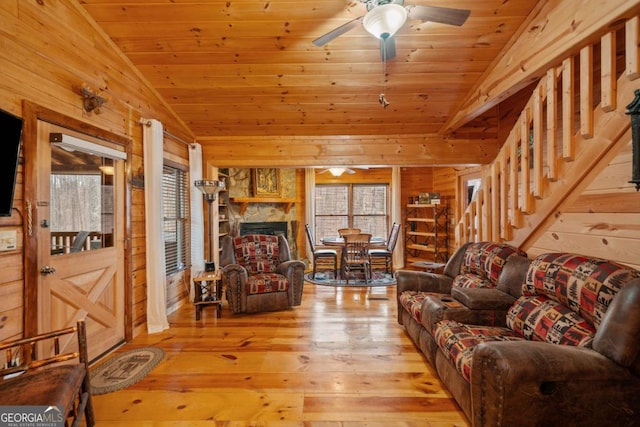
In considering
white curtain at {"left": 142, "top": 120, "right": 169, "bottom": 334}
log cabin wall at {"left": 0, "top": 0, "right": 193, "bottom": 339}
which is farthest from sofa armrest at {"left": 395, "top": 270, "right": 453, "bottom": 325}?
log cabin wall at {"left": 0, "top": 0, "right": 193, "bottom": 339}

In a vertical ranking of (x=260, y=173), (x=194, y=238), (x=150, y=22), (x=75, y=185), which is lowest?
(x=194, y=238)

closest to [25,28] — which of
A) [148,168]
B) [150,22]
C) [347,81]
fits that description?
[150,22]

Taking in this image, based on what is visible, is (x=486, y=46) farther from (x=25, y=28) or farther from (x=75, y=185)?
(x=75, y=185)

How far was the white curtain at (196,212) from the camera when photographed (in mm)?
4273

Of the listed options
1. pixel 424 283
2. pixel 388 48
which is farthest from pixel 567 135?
pixel 424 283

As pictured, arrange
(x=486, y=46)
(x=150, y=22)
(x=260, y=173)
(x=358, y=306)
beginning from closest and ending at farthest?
(x=150, y=22), (x=486, y=46), (x=358, y=306), (x=260, y=173)

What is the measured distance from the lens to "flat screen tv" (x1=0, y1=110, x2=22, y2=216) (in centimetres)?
177

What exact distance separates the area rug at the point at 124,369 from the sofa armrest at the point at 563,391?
8.35ft

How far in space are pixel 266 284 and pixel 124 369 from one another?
1.65 m

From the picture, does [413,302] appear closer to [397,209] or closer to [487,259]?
[487,259]

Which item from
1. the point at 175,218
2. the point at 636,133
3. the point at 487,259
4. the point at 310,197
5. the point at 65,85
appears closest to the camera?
the point at 636,133

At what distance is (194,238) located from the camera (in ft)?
14.1

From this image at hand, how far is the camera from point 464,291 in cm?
244

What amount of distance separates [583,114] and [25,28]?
13.0 ft
